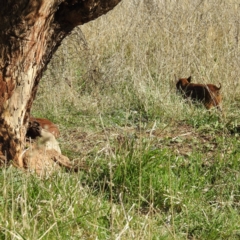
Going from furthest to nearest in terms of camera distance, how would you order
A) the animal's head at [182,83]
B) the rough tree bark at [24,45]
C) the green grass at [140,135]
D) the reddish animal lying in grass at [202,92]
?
1. the animal's head at [182,83]
2. the reddish animal lying in grass at [202,92]
3. the rough tree bark at [24,45]
4. the green grass at [140,135]

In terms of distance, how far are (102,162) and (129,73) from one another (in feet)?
9.69

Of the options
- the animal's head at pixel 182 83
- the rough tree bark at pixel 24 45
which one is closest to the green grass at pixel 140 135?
the animal's head at pixel 182 83

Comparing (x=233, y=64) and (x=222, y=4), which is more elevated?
(x=222, y=4)

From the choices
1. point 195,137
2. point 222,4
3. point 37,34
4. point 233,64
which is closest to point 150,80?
point 233,64

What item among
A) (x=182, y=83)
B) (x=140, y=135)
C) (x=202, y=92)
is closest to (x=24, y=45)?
(x=140, y=135)

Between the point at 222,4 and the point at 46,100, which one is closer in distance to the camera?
the point at 46,100

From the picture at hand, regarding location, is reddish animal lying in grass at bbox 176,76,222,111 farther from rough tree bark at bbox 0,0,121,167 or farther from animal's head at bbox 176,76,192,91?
rough tree bark at bbox 0,0,121,167

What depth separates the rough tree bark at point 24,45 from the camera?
166 inches

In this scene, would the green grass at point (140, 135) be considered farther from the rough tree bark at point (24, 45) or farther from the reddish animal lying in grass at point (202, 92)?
the rough tree bark at point (24, 45)

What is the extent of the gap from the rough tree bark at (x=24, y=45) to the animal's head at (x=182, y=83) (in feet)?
8.62

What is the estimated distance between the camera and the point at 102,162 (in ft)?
15.3

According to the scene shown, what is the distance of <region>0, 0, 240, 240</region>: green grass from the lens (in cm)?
364

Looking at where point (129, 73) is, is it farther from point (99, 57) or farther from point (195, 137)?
point (195, 137)

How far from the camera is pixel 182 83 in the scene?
23.4 feet
